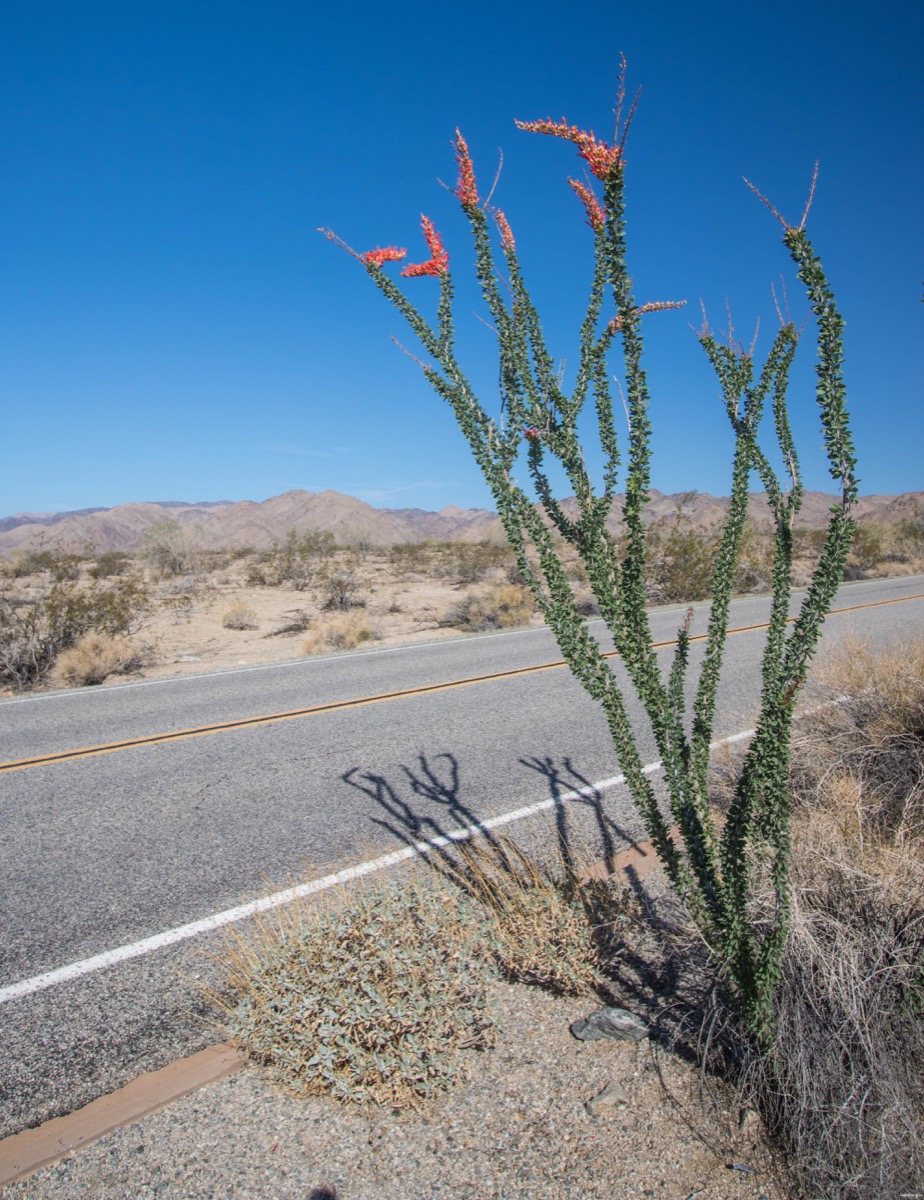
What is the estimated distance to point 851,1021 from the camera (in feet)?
7.01

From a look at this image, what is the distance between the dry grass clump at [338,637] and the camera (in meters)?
13.7

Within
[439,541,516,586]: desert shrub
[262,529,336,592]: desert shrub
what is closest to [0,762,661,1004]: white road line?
[439,541,516,586]: desert shrub

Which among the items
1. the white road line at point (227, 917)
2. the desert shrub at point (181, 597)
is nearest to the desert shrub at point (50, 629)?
the desert shrub at point (181, 597)

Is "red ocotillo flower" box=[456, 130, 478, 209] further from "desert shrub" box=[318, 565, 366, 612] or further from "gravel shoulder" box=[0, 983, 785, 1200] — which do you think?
"desert shrub" box=[318, 565, 366, 612]

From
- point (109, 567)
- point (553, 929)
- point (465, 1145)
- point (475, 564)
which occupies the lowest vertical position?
point (465, 1145)

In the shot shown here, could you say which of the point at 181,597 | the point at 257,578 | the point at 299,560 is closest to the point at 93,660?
the point at 181,597

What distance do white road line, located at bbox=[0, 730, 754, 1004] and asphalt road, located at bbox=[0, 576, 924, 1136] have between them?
4cm

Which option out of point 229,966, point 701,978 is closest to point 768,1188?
point 701,978

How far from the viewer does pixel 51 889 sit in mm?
3807

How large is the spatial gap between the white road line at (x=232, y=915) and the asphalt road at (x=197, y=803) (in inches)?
1.5

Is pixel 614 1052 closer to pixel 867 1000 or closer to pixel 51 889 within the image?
pixel 867 1000

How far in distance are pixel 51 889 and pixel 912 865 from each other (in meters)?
3.99

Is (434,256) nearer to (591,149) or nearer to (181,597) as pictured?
(591,149)

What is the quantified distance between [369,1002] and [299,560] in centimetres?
2937
